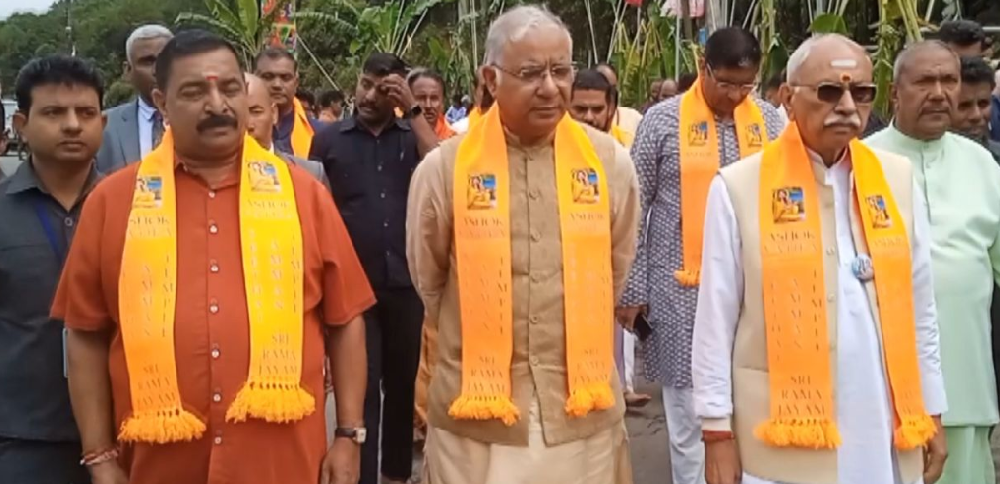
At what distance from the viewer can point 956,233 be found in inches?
171

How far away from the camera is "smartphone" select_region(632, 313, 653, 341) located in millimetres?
5672

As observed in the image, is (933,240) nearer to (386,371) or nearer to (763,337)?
(763,337)

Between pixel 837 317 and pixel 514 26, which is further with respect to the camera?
pixel 514 26

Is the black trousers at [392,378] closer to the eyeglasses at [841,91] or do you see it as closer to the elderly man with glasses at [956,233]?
the elderly man with glasses at [956,233]

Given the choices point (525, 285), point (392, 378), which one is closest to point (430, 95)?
point (392, 378)

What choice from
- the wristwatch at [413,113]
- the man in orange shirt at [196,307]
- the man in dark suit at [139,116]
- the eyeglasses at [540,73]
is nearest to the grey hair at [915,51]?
the eyeglasses at [540,73]

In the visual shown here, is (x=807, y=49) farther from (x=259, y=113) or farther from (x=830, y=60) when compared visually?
(x=259, y=113)

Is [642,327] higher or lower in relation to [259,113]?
lower

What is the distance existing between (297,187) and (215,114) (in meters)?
0.37

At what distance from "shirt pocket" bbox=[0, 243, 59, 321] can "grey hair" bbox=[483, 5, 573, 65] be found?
1.60 m

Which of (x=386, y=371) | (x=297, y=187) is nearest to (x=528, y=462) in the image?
(x=297, y=187)

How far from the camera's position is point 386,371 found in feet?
20.5

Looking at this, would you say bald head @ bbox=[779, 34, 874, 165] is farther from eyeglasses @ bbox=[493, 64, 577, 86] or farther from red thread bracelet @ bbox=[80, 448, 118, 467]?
red thread bracelet @ bbox=[80, 448, 118, 467]

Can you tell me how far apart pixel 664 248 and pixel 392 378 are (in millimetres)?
1693
